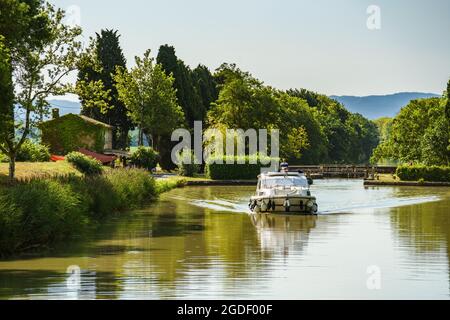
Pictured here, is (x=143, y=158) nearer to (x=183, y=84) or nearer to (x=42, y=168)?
(x=183, y=84)

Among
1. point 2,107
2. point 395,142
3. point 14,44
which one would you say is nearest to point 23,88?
point 14,44

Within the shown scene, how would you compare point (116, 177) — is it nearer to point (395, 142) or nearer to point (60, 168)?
point (60, 168)

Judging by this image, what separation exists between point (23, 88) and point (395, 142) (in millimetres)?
81038

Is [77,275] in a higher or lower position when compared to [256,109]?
lower

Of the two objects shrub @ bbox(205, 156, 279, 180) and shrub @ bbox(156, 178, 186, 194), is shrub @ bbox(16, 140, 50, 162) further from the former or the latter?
shrub @ bbox(205, 156, 279, 180)

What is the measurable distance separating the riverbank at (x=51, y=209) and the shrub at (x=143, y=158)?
4460 cm

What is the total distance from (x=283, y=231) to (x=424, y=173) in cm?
5465

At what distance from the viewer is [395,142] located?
118562mm

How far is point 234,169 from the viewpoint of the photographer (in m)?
86.2

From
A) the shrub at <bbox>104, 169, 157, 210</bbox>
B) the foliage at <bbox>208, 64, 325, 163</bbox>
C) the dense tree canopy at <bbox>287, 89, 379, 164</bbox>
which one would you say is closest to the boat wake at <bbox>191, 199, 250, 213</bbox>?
the shrub at <bbox>104, 169, 157, 210</bbox>

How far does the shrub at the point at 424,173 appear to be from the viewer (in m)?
83.4

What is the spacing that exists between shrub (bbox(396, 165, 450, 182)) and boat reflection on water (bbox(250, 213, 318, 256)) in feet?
150

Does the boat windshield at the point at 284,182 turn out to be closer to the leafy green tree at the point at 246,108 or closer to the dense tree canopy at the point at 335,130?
the leafy green tree at the point at 246,108

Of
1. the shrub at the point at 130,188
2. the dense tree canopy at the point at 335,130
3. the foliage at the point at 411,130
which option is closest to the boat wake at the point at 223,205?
the shrub at the point at 130,188
